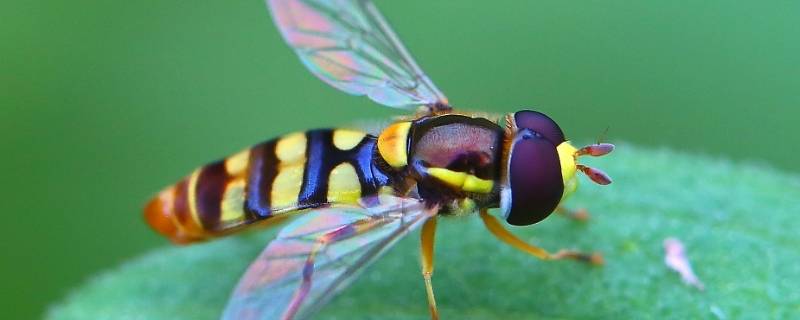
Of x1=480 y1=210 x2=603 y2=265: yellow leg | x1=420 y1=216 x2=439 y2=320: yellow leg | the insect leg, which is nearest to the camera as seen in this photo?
the insect leg

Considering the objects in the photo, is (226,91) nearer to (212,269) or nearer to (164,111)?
(164,111)

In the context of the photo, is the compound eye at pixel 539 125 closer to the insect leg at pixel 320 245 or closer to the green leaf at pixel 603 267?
the green leaf at pixel 603 267

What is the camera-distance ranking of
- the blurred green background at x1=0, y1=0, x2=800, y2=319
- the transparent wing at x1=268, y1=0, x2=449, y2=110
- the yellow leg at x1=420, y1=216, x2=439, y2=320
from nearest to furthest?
the yellow leg at x1=420, y1=216, x2=439, y2=320 < the transparent wing at x1=268, y1=0, x2=449, y2=110 < the blurred green background at x1=0, y1=0, x2=800, y2=319

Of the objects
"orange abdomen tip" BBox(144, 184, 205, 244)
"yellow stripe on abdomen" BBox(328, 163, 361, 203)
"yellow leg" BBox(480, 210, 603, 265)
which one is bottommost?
"yellow leg" BBox(480, 210, 603, 265)

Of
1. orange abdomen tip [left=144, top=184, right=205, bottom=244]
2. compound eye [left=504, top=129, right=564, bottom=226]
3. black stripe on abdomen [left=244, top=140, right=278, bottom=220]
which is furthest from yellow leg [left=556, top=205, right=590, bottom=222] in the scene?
orange abdomen tip [left=144, top=184, right=205, bottom=244]

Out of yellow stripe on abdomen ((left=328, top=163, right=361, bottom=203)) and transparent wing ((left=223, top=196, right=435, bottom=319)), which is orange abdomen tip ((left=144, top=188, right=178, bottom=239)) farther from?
transparent wing ((left=223, top=196, right=435, bottom=319))

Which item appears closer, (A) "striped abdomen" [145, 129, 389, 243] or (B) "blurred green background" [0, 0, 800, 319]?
(A) "striped abdomen" [145, 129, 389, 243]

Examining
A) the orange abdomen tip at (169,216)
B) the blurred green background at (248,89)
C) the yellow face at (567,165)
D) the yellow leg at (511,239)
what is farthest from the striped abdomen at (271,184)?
the blurred green background at (248,89)
